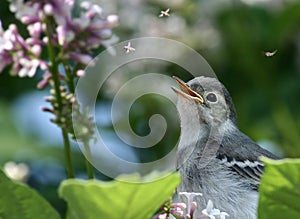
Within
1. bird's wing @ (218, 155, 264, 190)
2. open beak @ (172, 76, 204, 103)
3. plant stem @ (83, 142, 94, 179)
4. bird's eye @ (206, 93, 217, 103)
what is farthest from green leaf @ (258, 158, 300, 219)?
bird's eye @ (206, 93, 217, 103)

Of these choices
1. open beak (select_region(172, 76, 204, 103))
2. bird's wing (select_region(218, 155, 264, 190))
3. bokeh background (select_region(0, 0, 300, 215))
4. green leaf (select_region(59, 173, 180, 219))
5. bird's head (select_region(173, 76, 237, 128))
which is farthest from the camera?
bokeh background (select_region(0, 0, 300, 215))

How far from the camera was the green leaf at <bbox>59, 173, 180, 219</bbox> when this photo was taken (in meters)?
1.32

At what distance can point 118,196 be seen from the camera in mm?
1365

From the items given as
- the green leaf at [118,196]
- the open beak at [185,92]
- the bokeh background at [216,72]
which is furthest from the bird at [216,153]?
the green leaf at [118,196]

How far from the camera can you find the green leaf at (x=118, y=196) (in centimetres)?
132

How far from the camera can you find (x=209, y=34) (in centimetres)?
460

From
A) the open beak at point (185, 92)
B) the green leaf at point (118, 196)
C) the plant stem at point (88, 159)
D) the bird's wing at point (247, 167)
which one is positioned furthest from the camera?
the bird's wing at point (247, 167)

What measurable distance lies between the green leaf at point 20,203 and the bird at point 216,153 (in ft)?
3.68

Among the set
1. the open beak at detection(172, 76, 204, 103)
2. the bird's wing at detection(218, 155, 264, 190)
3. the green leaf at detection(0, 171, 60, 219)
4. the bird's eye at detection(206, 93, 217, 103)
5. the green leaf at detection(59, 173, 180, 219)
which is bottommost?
the green leaf at detection(0, 171, 60, 219)

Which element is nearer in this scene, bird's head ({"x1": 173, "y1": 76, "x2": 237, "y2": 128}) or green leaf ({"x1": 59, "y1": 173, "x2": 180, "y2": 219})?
green leaf ({"x1": 59, "y1": 173, "x2": 180, "y2": 219})

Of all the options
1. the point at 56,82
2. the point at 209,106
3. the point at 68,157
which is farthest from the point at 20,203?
the point at 209,106

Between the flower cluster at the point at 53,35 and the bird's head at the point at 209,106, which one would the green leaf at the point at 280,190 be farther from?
the bird's head at the point at 209,106

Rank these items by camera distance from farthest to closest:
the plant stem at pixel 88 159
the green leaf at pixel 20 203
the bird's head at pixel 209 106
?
the bird's head at pixel 209 106 < the plant stem at pixel 88 159 < the green leaf at pixel 20 203

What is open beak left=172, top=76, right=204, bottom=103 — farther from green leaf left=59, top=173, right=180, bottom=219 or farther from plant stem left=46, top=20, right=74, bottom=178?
green leaf left=59, top=173, right=180, bottom=219
